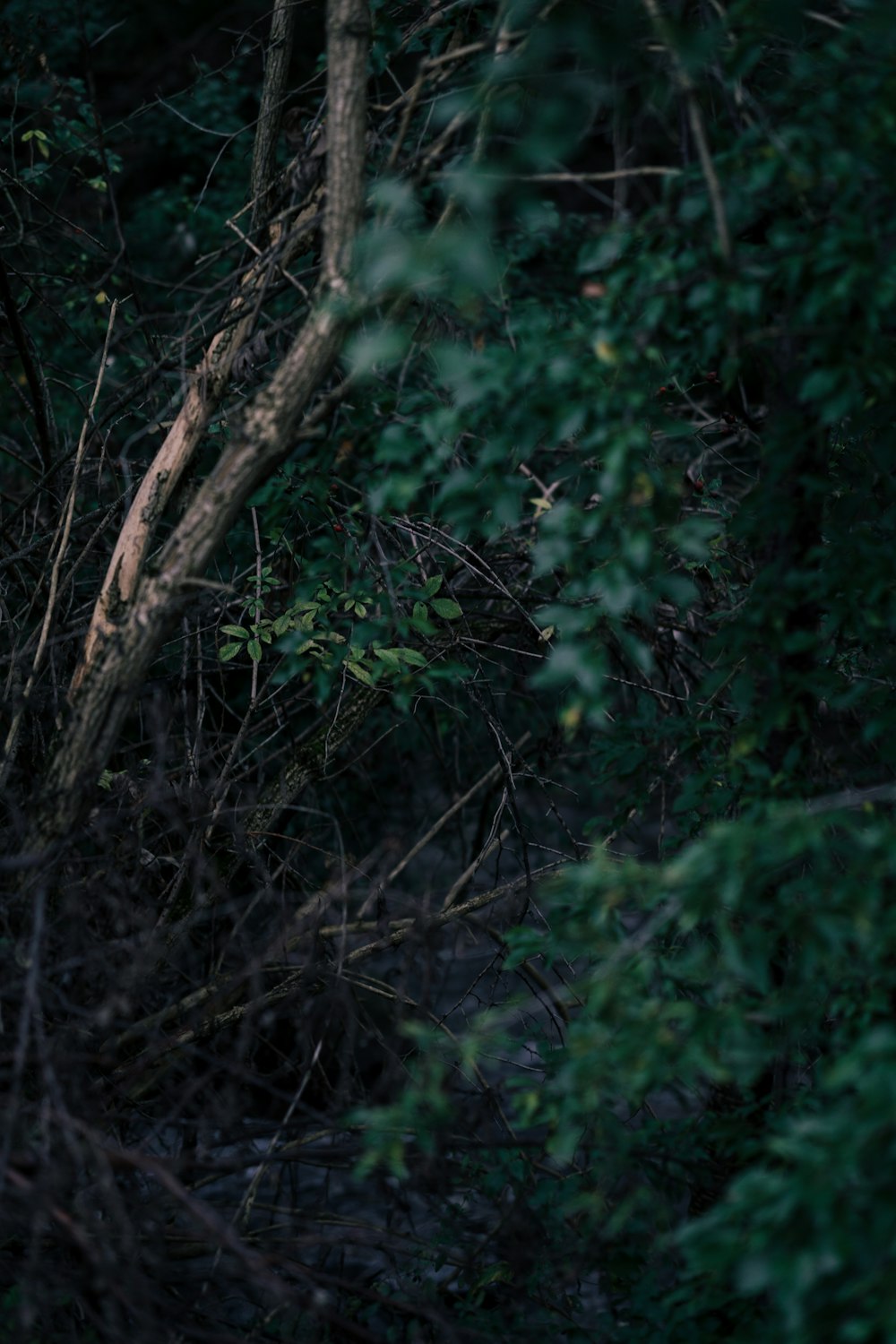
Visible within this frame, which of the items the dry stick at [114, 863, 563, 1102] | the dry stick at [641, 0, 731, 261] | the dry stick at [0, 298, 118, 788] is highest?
the dry stick at [641, 0, 731, 261]

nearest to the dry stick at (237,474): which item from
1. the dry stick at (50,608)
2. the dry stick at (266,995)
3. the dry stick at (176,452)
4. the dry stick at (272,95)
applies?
the dry stick at (176,452)

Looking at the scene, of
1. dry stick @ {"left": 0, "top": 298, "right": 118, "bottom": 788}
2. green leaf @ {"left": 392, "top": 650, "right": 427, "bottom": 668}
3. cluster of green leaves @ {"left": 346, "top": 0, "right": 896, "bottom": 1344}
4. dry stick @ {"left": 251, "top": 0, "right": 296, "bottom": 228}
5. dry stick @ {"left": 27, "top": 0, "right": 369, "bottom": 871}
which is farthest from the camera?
dry stick @ {"left": 251, "top": 0, "right": 296, "bottom": 228}

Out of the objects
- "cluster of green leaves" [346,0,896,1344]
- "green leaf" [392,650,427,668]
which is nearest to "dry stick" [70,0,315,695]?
"cluster of green leaves" [346,0,896,1344]

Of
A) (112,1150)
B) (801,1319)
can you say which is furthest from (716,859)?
(112,1150)

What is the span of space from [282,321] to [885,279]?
119cm

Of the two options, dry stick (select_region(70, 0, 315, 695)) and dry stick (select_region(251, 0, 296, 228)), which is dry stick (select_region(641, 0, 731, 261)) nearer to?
dry stick (select_region(70, 0, 315, 695))

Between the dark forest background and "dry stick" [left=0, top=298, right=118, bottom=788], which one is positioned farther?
"dry stick" [left=0, top=298, right=118, bottom=788]

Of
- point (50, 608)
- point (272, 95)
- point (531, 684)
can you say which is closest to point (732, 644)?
point (531, 684)

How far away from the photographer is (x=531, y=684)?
8.85 ft

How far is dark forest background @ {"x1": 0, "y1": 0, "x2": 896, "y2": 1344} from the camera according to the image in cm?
188

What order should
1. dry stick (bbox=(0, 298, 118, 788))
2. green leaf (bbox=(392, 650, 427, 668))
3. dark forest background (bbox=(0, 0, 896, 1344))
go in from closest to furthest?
1. dark forest background (bbox=(0, 0, 896, 1344))
2. dry stick (bbox=(0, 298, 118, 788))
3. green leaf (bbox=(392, 650, 427, 668))

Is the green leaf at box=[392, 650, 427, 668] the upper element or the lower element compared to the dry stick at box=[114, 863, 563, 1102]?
upper

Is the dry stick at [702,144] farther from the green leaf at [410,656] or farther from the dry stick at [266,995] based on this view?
the dry stick at [266,995]

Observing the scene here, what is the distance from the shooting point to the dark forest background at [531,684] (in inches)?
73.9
